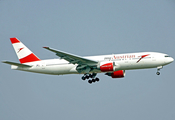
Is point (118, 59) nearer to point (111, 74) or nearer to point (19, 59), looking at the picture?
point (111, 74)

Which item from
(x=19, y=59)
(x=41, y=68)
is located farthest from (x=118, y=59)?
(x=19, y=59)

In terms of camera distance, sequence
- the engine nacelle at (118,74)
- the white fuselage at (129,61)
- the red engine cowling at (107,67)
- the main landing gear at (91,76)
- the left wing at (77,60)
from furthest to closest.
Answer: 1. the engine nacelle at (118,74)
2. the main landing gear at (91,76)
3. the white fuselage at (129,61)
4. the red engine cowling at (107,67)
5. the left wing at (77,60)

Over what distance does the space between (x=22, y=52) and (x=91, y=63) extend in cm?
1304

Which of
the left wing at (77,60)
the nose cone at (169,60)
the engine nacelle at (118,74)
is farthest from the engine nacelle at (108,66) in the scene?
the nose cone at (169,60)

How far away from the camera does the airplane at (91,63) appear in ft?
140

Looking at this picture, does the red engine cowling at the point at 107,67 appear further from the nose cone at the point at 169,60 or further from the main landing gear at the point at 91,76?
the nose cone at the point at 169,60

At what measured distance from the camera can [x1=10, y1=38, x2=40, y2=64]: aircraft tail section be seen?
4837 centimetres

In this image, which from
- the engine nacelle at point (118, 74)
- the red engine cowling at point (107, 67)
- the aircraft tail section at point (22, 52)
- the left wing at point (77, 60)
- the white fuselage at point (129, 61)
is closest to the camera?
the left wing at point (77, 60)

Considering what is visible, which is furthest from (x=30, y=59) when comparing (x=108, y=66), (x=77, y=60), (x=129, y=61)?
(x=129, y=61)

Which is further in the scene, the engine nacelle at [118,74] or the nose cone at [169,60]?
the engine nacelle at [118,74]

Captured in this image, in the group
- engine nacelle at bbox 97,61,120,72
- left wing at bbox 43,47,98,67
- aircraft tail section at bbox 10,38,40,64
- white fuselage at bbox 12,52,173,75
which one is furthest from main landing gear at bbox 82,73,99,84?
aircraft tail section at bbox 10,38,40,64

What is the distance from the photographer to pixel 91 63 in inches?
1726

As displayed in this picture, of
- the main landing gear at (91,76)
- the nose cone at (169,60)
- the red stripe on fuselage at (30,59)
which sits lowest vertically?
the main landing gear at (91,76)

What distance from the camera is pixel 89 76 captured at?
47312 millimetres
